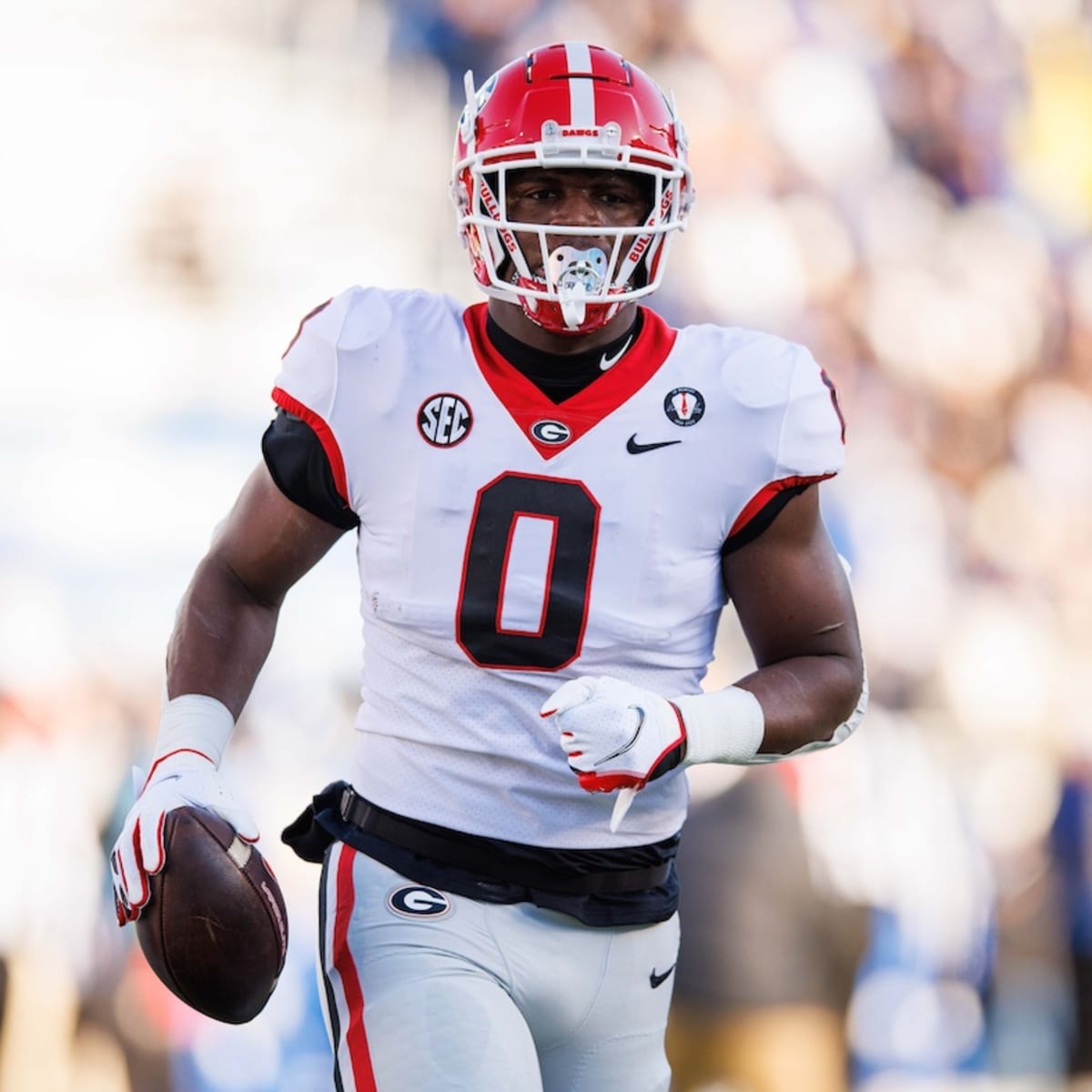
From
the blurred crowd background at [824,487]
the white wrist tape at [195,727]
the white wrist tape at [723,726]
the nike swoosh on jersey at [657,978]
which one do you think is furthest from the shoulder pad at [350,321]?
the blurred crowd background at [824,487]

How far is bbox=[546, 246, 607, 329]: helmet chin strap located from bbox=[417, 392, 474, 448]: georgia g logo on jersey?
6.1 inches

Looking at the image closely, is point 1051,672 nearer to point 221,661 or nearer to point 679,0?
point 679,0

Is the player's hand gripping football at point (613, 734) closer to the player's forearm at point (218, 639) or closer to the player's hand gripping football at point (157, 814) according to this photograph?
the player's hand gripping football at point (157, 814)

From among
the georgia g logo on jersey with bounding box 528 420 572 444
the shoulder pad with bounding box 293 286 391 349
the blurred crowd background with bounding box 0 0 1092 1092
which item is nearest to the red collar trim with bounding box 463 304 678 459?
the georgia g logo on jersey with bounding box 528 420 572 444

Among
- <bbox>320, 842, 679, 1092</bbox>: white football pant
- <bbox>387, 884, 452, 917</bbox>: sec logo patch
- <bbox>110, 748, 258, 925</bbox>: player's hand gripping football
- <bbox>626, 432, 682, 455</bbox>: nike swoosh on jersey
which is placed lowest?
<bbox>320, 842, 679, 1092</bbox>: white football pant

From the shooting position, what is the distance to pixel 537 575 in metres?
1.85

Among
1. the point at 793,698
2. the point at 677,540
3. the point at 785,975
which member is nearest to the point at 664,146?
the point at 677,540

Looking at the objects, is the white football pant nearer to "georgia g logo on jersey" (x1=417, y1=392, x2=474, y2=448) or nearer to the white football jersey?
the white football jersey

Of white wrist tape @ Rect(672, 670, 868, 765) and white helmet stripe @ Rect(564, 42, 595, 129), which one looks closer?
white wrist tape @ Rect(672, 670, 868, 765)

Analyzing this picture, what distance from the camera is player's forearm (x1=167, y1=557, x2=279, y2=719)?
1.95 metres

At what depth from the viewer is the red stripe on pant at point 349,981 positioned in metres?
1.69

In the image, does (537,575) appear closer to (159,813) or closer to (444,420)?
(444,420)

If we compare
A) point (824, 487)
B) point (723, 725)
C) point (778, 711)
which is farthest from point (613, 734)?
point (824, 487)

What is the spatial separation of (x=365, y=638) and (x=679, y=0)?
2.28m
